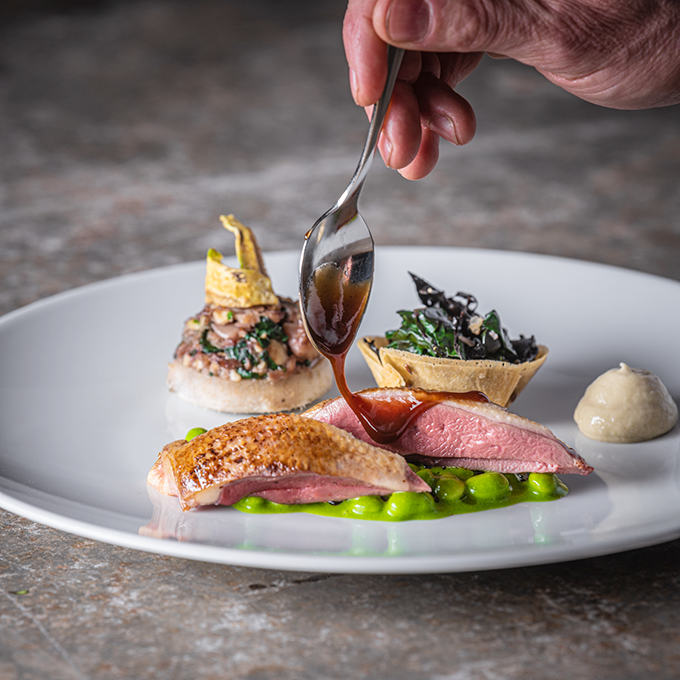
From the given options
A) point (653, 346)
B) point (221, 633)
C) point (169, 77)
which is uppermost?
point (169, 77)

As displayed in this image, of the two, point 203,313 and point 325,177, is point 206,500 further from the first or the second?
point 325,177

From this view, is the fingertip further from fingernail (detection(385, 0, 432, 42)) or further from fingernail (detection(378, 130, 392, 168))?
fingernail (detection(385, 0, 432, 42))

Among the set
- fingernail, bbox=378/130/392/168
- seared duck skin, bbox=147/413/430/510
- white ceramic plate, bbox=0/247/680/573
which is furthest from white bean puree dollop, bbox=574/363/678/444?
fingernail, bbox=378/130/392/168

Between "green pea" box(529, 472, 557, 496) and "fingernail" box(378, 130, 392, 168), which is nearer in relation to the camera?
"green pea" box(529, 472, 557, 496)

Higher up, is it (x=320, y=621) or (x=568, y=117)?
(x=568, y=117)

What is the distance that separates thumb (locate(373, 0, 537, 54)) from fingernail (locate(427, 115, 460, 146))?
807 mm

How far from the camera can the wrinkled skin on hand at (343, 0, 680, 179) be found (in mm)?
3027

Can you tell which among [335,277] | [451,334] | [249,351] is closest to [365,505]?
[335,277]

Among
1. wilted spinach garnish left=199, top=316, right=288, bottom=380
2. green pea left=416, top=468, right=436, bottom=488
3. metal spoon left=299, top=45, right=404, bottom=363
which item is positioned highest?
metal spoon left=299, top=45, right=404, bottom=363

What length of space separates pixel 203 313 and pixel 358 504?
5.35ft

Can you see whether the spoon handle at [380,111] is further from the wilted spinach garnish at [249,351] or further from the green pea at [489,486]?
the green pea at [489,486]

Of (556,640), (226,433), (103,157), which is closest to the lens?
(556,640)

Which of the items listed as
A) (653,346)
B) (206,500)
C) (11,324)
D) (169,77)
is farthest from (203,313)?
(169,77)

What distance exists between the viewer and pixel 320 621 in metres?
2.58
